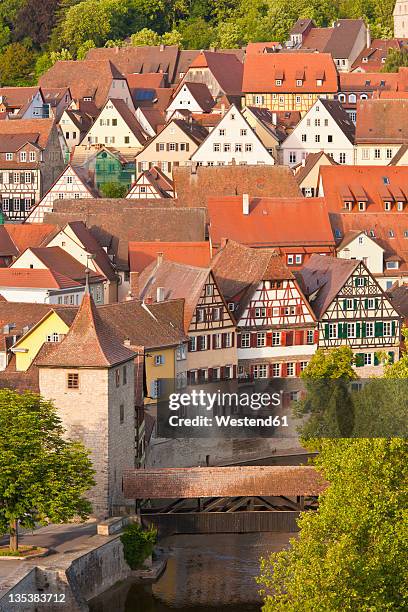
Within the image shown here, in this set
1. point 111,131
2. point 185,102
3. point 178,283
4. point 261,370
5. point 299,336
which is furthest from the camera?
point 185,102

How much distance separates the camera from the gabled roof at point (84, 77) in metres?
135

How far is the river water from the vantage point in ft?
169

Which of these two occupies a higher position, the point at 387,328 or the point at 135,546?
the point at 387,328

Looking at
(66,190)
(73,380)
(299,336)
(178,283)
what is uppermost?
(66,190)

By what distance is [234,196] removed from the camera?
9381cm

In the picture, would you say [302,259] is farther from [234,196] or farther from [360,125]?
[360,125]

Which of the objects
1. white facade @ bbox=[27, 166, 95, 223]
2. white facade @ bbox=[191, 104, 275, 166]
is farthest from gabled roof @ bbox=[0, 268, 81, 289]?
white facade @ bbox=[191, 104, 275, 166]

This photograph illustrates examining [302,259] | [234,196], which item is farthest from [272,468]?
[234,196]

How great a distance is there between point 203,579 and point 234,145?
6005cm

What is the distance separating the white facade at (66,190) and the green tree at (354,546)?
5504 centimetres

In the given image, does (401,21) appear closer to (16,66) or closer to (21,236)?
(16,66)

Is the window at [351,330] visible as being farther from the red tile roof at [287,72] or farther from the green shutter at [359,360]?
the red tile roof at [287,72]

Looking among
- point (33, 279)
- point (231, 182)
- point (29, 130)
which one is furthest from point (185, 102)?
point (33, 279)

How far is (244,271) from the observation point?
247 feet
